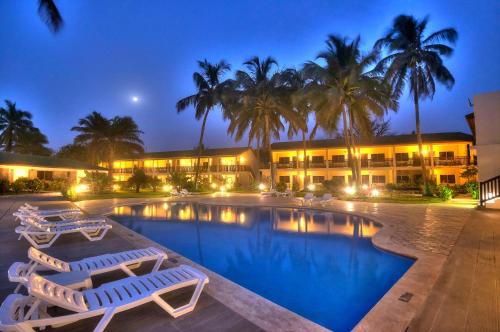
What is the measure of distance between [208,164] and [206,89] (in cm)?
1331

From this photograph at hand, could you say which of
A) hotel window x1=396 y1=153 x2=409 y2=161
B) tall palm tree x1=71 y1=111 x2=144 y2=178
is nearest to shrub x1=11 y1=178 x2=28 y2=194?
tall palm tree x1=71 y1=111 x2=144 y2=178

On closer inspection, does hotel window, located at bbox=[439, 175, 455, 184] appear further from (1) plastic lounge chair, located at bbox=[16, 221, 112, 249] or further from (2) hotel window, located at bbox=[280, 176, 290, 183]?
(1) plastic lounge chair, located at bbox=[16, 221, 112, 249]

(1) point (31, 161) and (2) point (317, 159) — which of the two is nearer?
(1) point (31, 161)

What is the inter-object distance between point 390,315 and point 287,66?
82.5ft

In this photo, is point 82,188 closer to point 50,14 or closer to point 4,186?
point 4,186

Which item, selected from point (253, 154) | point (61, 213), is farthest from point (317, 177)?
point (61, 213)

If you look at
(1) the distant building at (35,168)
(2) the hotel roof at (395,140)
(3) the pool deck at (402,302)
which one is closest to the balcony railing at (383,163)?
(2) the hotel roof at (395,140)

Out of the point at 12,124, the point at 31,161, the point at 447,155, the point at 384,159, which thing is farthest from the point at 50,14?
the point at 12,124

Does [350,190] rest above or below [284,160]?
below

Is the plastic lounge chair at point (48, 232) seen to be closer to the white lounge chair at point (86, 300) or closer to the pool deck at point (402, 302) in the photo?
the pool deck at point (402, 302)

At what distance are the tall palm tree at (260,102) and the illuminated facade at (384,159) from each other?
25.6ft

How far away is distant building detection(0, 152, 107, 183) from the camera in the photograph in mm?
27188

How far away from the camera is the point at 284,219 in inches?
471

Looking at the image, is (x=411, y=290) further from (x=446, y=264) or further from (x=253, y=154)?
(x=253, y=154)
